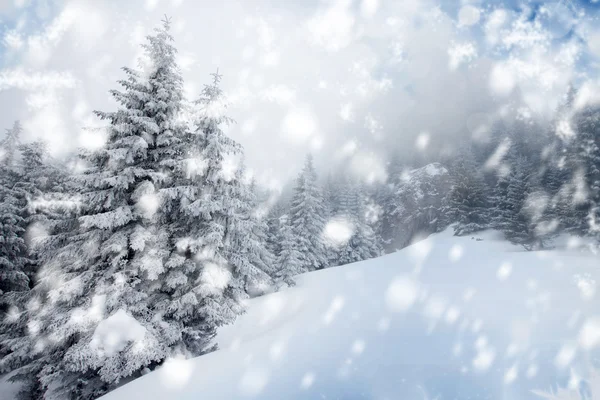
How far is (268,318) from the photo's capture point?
1485cm

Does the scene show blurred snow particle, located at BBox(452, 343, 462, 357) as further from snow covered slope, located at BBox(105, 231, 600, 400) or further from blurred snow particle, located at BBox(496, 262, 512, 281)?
blurred snow particle, located at BBox(496, 262, 512, 281)

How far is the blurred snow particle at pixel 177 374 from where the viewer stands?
6434 mm

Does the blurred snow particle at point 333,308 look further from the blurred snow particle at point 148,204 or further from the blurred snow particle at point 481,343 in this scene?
the blurred snow particle at point 148,204

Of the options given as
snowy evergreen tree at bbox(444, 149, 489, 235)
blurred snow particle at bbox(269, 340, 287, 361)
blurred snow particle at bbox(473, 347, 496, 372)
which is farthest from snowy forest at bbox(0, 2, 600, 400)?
snowy evergreen tree at bbox(444, 149, 489, 235)

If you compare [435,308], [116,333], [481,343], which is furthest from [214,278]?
[481,343]

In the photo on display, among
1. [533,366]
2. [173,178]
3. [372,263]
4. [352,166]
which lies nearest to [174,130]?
[173,178]

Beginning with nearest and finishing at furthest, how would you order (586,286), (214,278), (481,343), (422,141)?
(481,343)
(214,278)
(586,286)
(422,141)

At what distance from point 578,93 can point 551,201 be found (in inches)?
461

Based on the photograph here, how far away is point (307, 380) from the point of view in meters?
6.47

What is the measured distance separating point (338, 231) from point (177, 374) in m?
32.8

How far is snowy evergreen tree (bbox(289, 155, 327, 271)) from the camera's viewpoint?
3206 centimetres

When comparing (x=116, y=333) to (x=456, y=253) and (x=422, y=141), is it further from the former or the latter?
(x=422, y=141)

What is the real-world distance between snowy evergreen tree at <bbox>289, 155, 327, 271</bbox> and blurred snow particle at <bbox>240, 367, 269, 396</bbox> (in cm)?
2440

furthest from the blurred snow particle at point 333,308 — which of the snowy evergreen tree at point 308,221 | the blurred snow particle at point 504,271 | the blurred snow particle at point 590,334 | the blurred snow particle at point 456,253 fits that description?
the snowy evergreen tree at point 308,221
